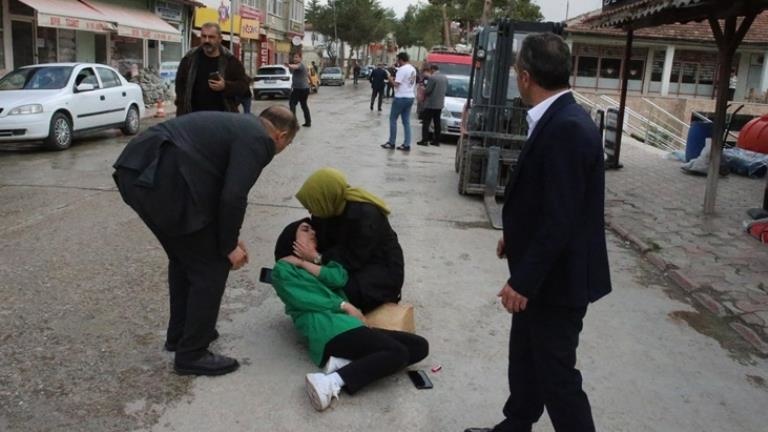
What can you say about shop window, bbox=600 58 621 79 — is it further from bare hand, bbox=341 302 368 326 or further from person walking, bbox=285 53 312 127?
bare hand, bbox=341 302 368 326

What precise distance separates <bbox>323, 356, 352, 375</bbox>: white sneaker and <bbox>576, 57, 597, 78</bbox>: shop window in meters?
31.1

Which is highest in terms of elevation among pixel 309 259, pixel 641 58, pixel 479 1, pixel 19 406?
pixel 479 1

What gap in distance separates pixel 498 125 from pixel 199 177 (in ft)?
20.9

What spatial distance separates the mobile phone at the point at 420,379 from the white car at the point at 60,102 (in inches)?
383

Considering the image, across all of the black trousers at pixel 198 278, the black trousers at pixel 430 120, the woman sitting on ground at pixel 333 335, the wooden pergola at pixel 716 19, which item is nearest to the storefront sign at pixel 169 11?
the black trousers at pixel 430 120

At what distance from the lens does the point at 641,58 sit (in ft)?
108

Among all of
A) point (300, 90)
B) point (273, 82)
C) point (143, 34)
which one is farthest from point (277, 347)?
point (273, 82)

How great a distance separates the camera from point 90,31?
65.2 ft

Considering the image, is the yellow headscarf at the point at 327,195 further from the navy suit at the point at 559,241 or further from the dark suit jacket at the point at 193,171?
the navy suit at the point at 559,241

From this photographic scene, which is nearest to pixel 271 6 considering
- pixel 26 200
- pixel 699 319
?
pixel 26 200

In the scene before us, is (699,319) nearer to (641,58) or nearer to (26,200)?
(26,200)

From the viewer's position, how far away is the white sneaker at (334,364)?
11.8 ft

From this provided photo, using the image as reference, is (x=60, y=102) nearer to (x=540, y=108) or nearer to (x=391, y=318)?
(x=391, y=318)

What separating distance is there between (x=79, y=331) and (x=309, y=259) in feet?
4.90
